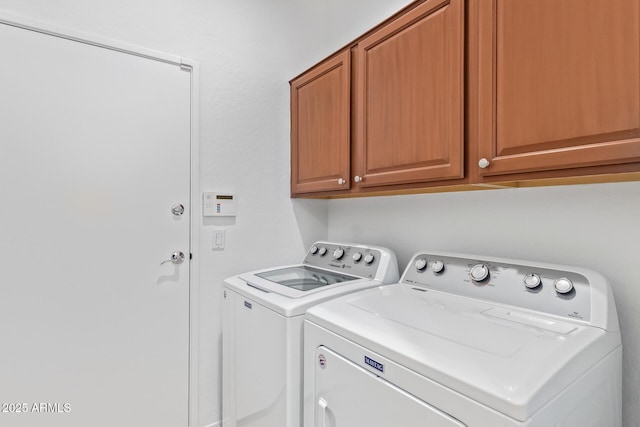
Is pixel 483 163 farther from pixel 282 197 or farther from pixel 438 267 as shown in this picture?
pixel 282 197

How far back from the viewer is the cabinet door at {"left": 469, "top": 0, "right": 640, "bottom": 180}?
81cm

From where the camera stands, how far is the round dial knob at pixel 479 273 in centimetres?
122

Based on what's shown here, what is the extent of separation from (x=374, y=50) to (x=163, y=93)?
43.5 inches

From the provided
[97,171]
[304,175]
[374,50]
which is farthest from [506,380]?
[97,171]

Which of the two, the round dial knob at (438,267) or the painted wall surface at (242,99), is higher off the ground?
the painted wall surface at (242,99)

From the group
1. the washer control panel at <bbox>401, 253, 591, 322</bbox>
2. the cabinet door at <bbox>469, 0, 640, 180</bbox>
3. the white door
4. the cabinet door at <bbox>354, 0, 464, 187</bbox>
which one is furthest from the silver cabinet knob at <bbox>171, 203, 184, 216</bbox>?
the cabinet door at <bbox>469, 0, 640, 180</bbox>

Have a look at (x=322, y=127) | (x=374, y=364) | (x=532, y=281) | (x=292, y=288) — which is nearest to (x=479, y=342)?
(x=374, y=364)

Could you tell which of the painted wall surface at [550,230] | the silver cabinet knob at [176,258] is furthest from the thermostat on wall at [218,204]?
the painted wall surface at [550,230]

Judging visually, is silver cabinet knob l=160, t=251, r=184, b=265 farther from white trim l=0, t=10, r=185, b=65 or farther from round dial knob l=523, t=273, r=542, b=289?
round dial knob l=523, t=273, r=542, b=289

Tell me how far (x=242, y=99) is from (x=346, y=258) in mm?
1145

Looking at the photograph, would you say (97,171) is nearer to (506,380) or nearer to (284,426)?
(284,426)

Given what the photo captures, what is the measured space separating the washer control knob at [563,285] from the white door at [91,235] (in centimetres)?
166

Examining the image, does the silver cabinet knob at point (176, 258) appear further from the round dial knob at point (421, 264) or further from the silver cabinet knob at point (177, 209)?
the round dial knob at point (421, 264)

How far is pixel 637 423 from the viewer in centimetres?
101
